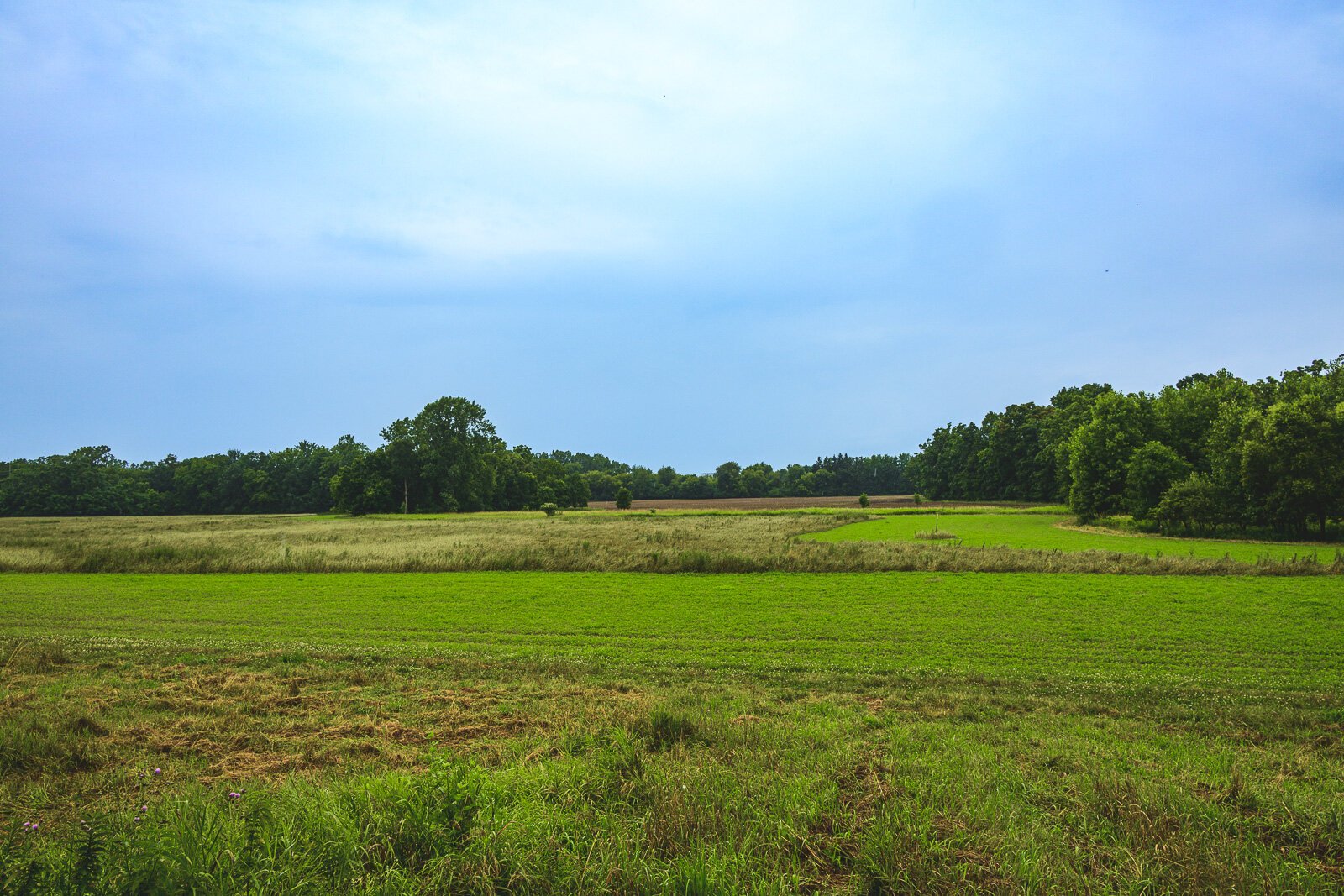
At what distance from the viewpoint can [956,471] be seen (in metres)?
120

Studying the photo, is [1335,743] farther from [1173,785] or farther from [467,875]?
[467,875]

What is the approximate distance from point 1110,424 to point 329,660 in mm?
71564

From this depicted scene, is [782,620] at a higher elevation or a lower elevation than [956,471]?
lower

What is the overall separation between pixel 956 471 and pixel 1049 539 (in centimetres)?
7998

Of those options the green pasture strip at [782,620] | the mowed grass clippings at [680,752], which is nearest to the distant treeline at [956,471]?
the green pasture strip at [782,620]

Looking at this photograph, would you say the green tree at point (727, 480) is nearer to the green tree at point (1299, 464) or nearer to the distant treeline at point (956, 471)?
the distant treeline at point (956, 471)

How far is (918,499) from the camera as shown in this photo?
346 feet

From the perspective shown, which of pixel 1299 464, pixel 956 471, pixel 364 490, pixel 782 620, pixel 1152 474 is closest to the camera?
pixel 782 620

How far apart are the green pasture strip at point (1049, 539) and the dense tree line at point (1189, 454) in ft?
13.6

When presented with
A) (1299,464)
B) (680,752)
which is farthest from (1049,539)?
(680,752)

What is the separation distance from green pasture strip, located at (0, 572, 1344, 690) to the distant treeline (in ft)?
89.4

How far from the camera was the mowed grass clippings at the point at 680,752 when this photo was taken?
406 centimetres

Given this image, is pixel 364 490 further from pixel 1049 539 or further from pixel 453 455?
pixel 1049 539

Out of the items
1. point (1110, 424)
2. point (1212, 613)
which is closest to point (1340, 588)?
point (1212, 613)
